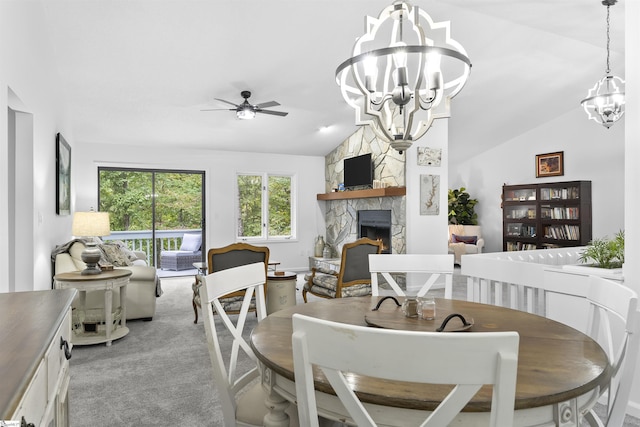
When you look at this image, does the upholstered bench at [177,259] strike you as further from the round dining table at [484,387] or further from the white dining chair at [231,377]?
the round dining table at [484,387]

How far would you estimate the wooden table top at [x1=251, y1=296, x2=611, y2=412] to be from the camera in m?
0.91

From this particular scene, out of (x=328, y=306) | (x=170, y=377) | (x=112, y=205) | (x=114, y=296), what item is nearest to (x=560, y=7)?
(x=328, y=306)

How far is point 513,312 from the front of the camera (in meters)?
1.74

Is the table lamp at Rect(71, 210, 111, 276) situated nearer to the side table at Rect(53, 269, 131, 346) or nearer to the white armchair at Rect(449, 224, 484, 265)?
the side table at Rect(53, 269, 131, 346)

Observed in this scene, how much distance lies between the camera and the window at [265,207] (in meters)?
7.62

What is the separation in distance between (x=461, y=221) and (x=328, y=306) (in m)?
7.95

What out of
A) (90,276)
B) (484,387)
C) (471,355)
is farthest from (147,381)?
(471,355)

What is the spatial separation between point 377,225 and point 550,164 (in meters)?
3.75

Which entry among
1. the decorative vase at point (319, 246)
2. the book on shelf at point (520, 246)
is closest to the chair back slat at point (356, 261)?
the decorative vase at point (319, 246)

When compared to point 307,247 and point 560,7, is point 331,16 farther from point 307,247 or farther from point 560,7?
point 307,247

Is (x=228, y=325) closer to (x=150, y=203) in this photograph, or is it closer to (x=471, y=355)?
(x=471, y=355)

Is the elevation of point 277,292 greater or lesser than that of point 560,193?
lesser

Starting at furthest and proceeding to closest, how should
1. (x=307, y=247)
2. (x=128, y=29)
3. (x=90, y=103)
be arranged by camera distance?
(x=307, y=247)
(x=90, y=103)
(x=128, y=29)

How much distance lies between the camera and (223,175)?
24.2ft
